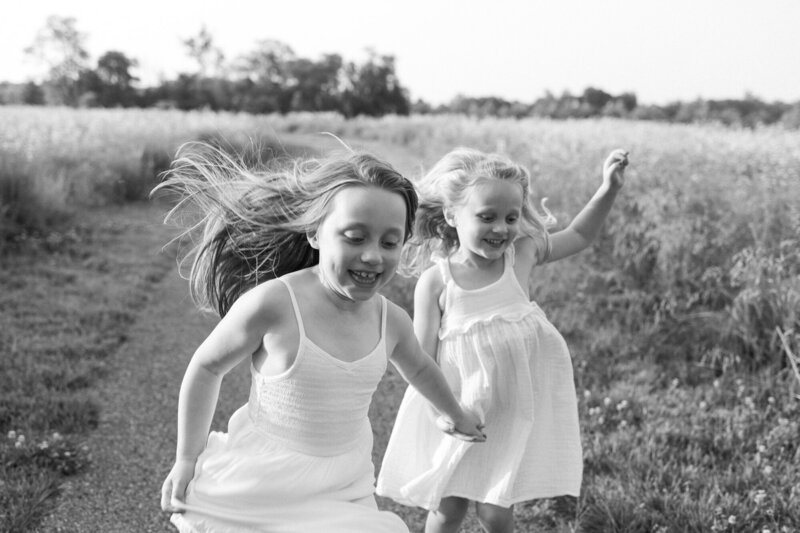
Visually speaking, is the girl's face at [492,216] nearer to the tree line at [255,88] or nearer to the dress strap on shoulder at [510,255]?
the dress strap on shoulder at [510,255]

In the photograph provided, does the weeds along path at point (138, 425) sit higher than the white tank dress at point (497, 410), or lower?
lower

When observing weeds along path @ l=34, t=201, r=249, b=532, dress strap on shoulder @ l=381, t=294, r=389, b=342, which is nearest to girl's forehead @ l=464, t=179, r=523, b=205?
dress strap on shoulder @ l=381, t=294, r=389, b=342

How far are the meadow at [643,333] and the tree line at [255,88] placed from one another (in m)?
30.7

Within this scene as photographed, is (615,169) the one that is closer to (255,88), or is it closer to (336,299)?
(336,299)

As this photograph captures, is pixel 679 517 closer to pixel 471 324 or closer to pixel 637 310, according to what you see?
pixel 471 324

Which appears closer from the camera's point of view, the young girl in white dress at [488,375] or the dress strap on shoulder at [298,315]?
the dress strap on shoulder at [298,315]

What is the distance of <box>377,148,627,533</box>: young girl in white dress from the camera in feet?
9.53

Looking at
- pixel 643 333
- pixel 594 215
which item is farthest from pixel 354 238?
pixel 643 333

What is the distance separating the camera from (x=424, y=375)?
2490 mm

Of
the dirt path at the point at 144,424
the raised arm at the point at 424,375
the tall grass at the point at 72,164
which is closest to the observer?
the raised arm at the point at 424,375

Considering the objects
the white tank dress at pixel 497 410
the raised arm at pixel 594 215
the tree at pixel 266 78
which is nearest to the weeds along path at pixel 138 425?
the white tank dress at pixel 497 410

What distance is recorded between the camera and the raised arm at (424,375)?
2373 mm

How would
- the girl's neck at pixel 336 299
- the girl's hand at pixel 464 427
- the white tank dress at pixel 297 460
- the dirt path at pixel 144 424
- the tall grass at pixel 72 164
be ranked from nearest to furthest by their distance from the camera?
the white tank dress at pixel 297 460 → the girl's neck at pixel 336 299 → the girl's hand at pixel 464 427 → the dirt path at pixel 144 424 → the tall grass at pixel 72 164

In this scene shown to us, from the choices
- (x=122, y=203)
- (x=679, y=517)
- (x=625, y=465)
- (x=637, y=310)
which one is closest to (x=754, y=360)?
(x=637, y=310)
